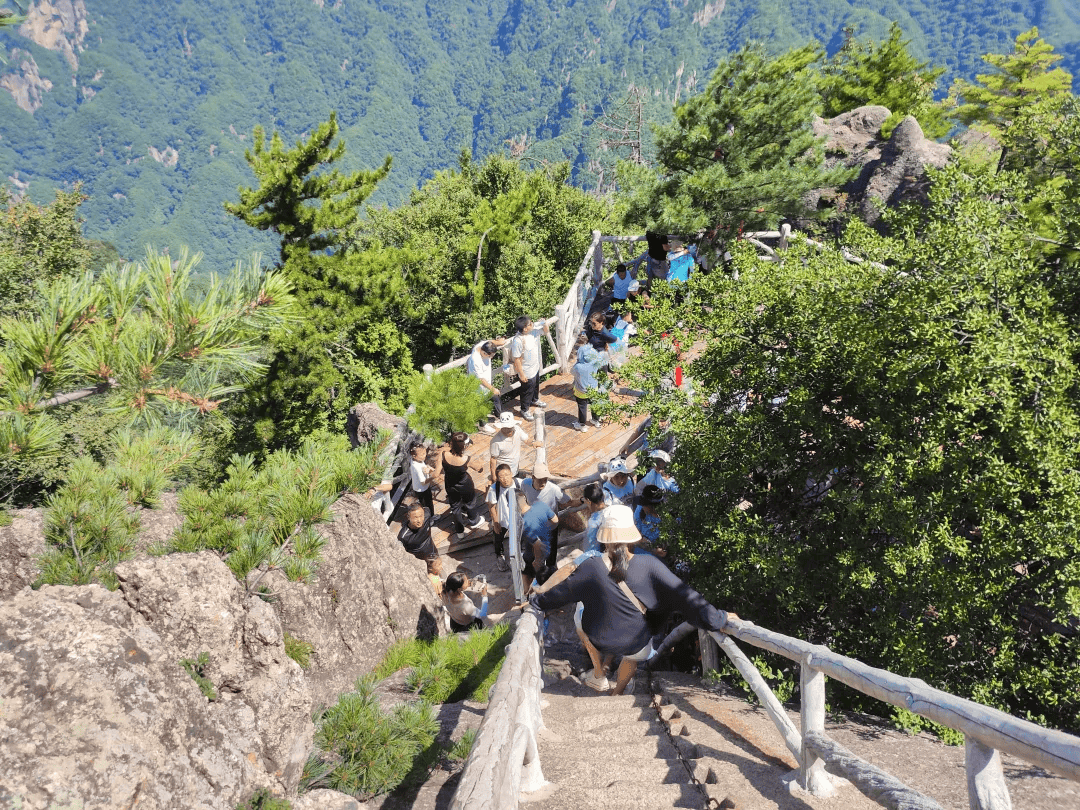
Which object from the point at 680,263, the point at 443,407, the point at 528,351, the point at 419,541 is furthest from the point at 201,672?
the point at 680,263

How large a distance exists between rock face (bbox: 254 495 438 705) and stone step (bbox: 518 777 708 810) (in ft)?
4.39

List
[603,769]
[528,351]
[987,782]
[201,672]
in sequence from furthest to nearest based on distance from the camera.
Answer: [528,351] < [603,769] < [201,672] < [987,782]

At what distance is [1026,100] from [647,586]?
3047 cm

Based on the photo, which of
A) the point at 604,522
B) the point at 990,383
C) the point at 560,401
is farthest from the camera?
the point at 560,401

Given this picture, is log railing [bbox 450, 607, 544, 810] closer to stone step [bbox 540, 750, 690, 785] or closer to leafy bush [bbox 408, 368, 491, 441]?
stone step [bbox 540, 750, 690, 785]

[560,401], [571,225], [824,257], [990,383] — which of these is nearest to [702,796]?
[990,383]

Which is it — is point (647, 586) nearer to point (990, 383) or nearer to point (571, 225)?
point (990, 383)

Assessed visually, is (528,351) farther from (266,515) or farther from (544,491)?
(266,515)

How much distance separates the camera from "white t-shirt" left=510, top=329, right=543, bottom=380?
991 centimetres

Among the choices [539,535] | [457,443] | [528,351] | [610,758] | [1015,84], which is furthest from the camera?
[1015,84]

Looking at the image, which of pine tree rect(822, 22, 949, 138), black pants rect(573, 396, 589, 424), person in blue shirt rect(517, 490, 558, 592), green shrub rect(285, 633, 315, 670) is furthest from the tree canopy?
pine tree rect(822, 22, 949, 138)

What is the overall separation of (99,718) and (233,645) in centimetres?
97

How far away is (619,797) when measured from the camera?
11.0ft

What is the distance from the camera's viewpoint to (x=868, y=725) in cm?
462
